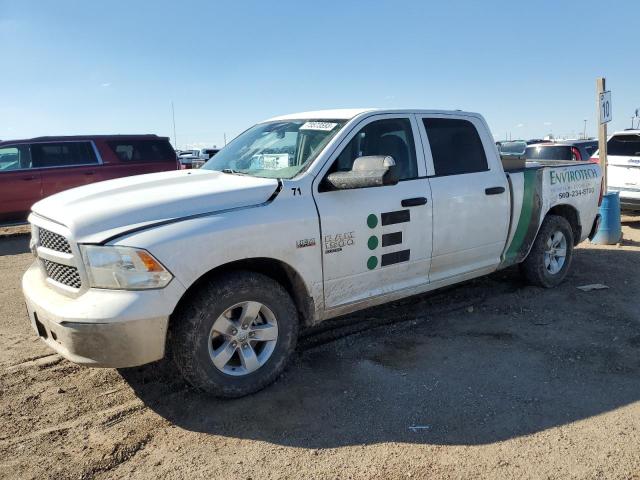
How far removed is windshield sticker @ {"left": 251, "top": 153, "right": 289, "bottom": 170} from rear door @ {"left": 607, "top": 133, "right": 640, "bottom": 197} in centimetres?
801

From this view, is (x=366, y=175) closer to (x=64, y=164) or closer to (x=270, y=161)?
(x=270, y=161)

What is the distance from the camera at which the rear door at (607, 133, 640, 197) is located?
938 centimetres

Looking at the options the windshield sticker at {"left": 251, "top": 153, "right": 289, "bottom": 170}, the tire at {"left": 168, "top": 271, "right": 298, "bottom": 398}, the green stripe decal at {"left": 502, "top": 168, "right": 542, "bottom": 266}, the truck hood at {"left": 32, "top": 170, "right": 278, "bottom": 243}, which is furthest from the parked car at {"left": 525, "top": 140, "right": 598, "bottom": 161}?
the tire at {"left": 168, "top": 271, "right": 298, "bottom": 398}

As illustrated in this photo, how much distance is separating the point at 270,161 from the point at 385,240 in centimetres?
111

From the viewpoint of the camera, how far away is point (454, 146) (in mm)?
4766

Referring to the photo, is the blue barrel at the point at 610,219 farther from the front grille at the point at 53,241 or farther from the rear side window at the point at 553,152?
the front grille at the point at 53,241

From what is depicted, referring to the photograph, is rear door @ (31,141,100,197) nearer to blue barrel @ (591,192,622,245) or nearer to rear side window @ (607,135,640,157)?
blue barrel @ (591,192,622,245)

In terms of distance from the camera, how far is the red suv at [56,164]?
33.4 feet

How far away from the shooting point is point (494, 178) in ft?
16.2

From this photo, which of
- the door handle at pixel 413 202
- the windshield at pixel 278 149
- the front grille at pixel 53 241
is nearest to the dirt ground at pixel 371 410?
the front grille at pixel 53 241

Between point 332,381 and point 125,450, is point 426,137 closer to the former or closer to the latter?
point 332,381

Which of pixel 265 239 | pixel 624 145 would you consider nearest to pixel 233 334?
pixel 265 239

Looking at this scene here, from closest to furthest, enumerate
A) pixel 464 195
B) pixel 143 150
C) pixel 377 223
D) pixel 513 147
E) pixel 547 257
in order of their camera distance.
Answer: pixel 377 223 < pixel 464 195 < pixel 547 257 < pixel 513 147 < pixel 143 150

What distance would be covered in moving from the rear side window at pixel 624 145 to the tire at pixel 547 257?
200 inches
